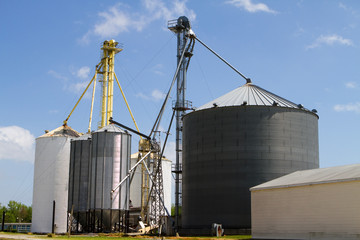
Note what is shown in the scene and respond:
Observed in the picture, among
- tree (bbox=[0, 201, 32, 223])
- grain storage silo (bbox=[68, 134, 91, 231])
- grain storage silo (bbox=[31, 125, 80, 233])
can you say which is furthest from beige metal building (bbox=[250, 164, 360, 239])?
tree (bbox=[0, 201, 32, 223])

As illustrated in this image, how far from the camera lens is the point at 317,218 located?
37.0 m

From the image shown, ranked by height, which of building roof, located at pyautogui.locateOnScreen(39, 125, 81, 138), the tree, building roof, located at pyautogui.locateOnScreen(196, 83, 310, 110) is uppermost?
building roof, located at pyautogui.locateOnScreen(196, 83, 310, 110)

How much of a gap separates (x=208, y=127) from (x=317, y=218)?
18.0 metres

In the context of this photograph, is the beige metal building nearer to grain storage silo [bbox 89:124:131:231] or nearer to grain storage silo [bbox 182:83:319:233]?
grain storage silo [bbox 182:83:319:233]

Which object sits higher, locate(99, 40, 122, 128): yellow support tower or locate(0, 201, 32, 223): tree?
locate(99, 40, 122, 128): yellow support tower

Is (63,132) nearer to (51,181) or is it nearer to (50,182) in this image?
(51,181)

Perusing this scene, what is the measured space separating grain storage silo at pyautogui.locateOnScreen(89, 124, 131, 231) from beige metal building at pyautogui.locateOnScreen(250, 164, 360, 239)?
19597mm

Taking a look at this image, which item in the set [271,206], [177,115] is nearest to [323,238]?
[271,206]

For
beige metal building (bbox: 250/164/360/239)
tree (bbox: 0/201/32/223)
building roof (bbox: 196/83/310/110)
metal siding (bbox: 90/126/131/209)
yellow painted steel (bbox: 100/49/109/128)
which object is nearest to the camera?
beige metal building (bbox: 250/164/360/239)

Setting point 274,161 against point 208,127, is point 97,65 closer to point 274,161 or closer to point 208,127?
point 208,127

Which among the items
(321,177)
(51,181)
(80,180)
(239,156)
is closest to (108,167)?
(80,180)

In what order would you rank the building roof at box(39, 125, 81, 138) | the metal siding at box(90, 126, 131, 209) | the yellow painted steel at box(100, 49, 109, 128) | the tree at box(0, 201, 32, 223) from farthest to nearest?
1. the tree at box(0, 201, 32, 223)
2. the yellow painted steel at box(100, 49, 109, 128)
3. the building roof at box(39, 125, 81, 138)
4. the metal siding at box(90, 126, 131, 209)

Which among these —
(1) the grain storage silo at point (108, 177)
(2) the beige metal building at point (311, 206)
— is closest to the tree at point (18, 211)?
(1) the grain storage silo at point (108, 177)

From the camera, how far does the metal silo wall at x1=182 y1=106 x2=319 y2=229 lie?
48.8 metres
